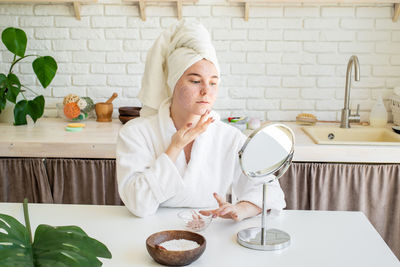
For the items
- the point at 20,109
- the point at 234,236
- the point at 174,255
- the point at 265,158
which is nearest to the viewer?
the point at 174,255

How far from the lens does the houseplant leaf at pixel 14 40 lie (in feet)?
9.99

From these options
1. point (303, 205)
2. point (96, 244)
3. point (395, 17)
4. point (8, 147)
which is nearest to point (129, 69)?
point (8, 147)

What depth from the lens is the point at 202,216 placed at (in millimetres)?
1487

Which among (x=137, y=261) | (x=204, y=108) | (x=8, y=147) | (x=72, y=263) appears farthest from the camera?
(x=8, y=147)

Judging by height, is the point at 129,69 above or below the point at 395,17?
below

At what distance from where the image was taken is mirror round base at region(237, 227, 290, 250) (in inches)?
53.4

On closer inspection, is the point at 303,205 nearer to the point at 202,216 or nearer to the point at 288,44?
the point at 288,44

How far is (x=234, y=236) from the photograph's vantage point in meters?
1.46

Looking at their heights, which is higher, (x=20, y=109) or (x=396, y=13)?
(x=396, y=13)

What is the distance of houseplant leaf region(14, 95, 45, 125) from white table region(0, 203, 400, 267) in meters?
1.47

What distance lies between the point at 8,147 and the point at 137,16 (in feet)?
4.19

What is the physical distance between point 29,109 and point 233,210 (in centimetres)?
205

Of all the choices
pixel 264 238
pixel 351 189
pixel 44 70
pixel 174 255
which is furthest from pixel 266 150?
pixel 44 70

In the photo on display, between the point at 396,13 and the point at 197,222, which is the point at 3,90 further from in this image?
the point at 396,13
